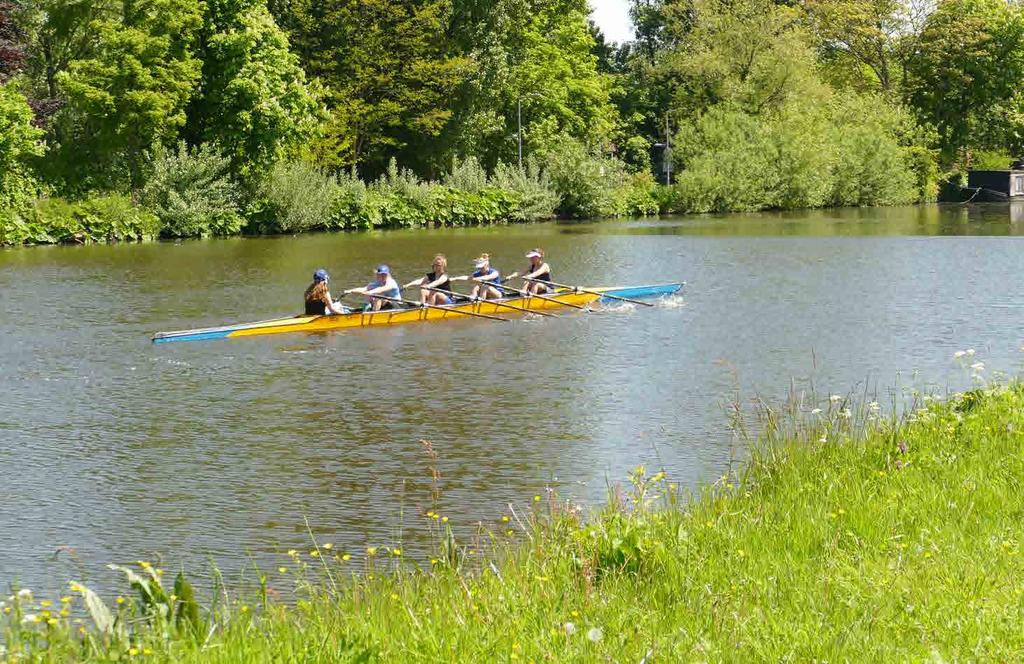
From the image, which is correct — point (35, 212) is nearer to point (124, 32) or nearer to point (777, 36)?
point (124, 32)

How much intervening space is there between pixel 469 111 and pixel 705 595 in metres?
60.3

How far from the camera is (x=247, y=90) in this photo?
1930 inches

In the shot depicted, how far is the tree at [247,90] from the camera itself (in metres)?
49.5

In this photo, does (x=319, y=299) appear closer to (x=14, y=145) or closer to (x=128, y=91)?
(x=14, y=145)

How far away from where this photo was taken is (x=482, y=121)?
66.9m

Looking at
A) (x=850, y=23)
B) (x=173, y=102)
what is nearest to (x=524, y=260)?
(x=173, y=102)

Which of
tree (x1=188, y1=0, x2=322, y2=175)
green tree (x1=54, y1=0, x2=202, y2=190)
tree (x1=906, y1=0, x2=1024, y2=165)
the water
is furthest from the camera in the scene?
tree (x1=906, y1=0, x2=1024, y2=165)

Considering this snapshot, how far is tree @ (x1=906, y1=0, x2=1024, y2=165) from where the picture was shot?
84.1m

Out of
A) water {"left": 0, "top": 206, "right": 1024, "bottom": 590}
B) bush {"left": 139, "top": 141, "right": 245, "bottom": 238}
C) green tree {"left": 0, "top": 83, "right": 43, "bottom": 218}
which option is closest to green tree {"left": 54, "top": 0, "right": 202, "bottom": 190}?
bush {"left": 139, "top": 141, "right": 245, "bottom": 238}

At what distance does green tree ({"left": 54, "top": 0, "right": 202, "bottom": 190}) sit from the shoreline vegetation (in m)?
0.09

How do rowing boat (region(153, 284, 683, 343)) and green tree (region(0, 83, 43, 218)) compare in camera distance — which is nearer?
rowing boat (region(153, 284, 683, 343))

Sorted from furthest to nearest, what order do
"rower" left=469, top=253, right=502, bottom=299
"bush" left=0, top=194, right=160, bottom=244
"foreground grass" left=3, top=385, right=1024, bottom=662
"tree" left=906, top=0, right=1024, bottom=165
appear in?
"tree" left=906, top=0, right=1024, bottom=165, "bush" left=0, top=194, right=160, bottom=244, "rower" left=469, top=253, right=502, bottom=299, "foreground grass" left=3, top=385, right=1024, bottom=662

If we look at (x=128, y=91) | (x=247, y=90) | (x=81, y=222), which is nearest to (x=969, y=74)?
(x=247, y=90)

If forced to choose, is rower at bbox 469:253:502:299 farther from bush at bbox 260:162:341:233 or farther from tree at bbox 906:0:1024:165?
tree at bbox 906:0:1024:165
